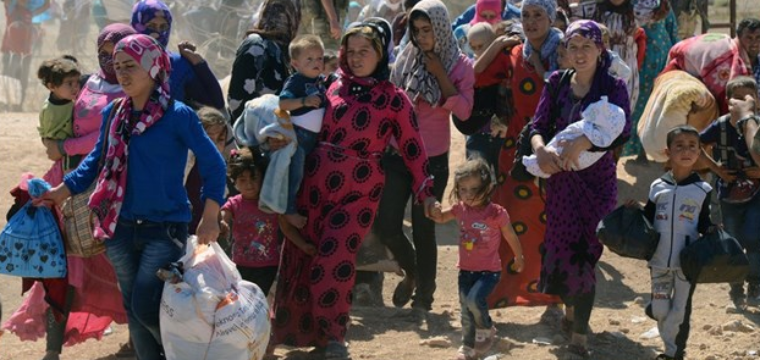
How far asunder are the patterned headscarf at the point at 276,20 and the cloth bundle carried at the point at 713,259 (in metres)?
2.72

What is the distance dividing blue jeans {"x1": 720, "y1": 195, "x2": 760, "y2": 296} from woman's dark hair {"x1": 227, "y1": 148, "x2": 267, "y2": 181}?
3.24 m

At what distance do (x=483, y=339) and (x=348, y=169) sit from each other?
1.14m

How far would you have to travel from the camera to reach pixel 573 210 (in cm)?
751

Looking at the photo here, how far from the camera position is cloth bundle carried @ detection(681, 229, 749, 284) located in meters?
7.08

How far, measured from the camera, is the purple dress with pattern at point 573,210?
24.6 ft

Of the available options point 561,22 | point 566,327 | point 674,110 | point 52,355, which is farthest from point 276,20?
point 674,110

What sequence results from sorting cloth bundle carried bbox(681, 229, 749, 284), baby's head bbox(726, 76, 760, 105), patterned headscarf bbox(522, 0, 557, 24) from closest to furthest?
cloth bundle carried bbox(681, 229, 749, 284) → patterned headscarf bbox(522, 0, 557, 24) → baby's head bbox(726, 76, 760, 105)

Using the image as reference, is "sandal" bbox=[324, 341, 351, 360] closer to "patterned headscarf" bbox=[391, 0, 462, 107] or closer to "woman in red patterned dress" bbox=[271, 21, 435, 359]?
"woman in red patterned dress" bbox=[271, 21, 435, 359]

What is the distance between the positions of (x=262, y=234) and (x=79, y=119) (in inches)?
47.4

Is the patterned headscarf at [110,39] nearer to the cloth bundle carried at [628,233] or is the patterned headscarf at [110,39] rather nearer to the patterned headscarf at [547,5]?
the patterned headscarf at [547,5]

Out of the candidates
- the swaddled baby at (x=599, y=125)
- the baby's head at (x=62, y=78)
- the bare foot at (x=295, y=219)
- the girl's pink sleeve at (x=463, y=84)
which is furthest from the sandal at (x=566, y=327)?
the baby's head at (x=62, y=78)

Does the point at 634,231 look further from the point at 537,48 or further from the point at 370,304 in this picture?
the point at 370,304

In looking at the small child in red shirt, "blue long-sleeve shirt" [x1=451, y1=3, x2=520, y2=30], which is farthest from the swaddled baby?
"blue long-sleeve shirt" [x1=451, y1=3, x2=520, y2=30]

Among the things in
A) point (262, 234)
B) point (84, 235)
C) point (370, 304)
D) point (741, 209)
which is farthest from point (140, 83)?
point (741, 209)
